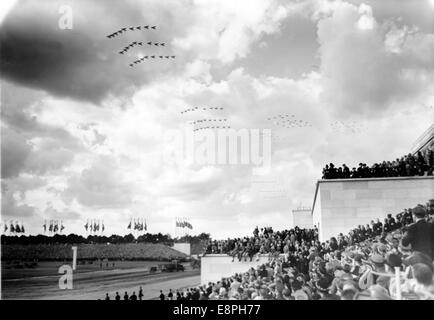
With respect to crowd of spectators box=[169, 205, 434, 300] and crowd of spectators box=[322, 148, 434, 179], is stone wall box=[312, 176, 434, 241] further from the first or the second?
crowd of spectators box=[169, 205, 434, 300]

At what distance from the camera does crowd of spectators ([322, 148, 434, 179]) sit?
17188 millimetres

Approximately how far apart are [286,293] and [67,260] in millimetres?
74264

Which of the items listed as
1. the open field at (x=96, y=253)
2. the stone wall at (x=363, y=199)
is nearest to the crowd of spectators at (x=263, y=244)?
the stone wall at (x=363, y=199)

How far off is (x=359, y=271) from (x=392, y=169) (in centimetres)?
816

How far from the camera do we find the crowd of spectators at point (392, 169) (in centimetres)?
1719

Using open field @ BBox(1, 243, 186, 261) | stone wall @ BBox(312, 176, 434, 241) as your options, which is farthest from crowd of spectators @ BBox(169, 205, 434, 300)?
open field @ BBox(1, 243, 186, 261)

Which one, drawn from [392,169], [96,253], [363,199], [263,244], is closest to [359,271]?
[363,199]

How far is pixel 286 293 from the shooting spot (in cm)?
1143

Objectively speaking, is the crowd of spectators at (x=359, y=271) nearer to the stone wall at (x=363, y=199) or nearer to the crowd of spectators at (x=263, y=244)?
the stone wall at (x=363, y=199)

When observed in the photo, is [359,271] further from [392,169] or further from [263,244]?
[263,244]

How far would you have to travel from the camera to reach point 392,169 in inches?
690

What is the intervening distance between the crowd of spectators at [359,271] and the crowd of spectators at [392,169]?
2.45 metres
